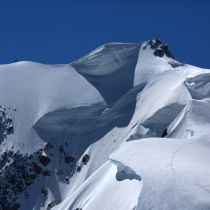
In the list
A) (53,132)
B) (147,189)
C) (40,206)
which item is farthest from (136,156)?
(53,132)

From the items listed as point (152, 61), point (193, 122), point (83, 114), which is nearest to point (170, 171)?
point (193, 122)

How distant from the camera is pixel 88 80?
2248 inches

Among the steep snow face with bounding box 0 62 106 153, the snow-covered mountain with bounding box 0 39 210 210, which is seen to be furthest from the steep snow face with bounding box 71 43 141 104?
the steep snow face with bounding box 0 62 106 153

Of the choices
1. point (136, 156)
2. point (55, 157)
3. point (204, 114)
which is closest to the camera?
point (136, 156)

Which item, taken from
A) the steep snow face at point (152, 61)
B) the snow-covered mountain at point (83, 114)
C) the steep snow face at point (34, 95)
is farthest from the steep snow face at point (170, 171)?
the steep snow face at point (152, 61)

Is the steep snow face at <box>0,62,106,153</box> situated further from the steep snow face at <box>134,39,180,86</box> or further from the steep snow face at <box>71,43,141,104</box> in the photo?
the steep snow face at <box>134,39,180,86</box>

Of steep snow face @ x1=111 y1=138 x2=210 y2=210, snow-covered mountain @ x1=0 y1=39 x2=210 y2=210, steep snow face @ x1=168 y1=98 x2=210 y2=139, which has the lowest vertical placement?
snow-covered mountain @ x1=0 y1=39 x2=210 y2=210

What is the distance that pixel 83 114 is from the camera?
53.8m

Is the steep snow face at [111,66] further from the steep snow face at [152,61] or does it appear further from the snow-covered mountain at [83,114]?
the steep snow face at [152,61]

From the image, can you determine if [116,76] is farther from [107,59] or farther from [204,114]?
[204,114]

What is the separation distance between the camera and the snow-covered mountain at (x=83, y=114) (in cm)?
4583

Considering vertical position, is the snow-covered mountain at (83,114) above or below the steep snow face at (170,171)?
below

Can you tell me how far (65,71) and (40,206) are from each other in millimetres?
15024

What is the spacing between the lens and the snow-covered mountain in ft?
150
